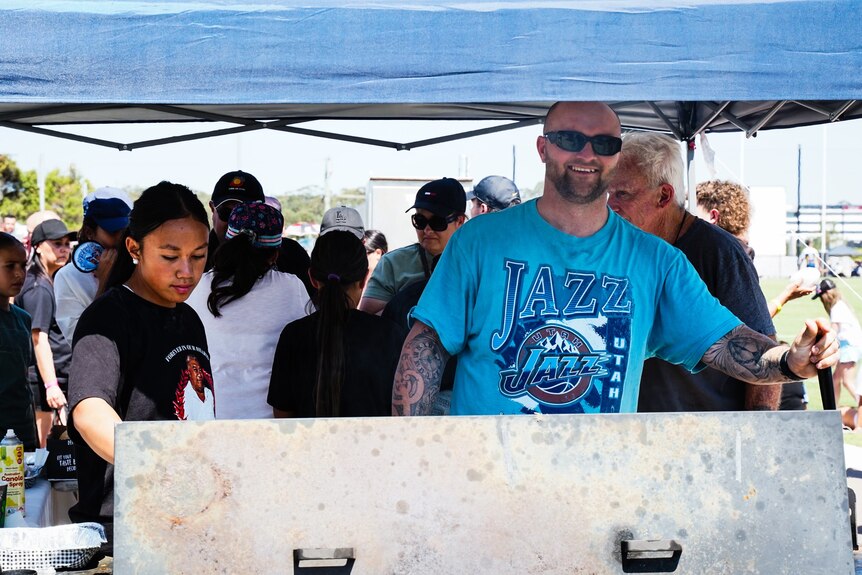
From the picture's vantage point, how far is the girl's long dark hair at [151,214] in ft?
7.99

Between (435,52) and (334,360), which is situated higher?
(435,52)

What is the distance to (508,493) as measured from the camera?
5.46 feet

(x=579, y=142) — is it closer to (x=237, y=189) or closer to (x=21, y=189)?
(x=237, y=189)

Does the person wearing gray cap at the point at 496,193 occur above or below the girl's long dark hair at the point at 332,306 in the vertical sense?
above

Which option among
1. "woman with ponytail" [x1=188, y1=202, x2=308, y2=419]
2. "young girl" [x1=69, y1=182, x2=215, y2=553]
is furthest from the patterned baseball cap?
"young girl" [x1=69, y1=182, x2=215, y2=553]

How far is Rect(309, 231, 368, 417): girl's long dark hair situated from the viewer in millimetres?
3180

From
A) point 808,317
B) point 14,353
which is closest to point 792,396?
point 14,353

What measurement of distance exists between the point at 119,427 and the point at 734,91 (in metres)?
1.51

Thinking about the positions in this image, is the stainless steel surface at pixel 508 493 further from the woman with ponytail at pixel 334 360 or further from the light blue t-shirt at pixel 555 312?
the woman with ponytail at pixel 334 360

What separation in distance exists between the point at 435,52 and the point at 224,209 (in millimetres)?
2521

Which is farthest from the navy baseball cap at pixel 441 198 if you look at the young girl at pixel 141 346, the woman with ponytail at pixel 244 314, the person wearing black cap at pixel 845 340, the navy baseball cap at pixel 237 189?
the person wearing black cap at pixel 845 340

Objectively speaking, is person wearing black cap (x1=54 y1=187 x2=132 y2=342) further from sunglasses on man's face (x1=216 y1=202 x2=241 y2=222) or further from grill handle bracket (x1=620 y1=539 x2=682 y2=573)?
grill handle bracket (x1=620 y1=539 x2=682 y2=573)

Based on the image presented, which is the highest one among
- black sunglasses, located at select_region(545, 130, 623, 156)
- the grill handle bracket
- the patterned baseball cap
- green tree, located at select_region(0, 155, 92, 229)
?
green tree, located at select_region(0, 155, 92, 229)

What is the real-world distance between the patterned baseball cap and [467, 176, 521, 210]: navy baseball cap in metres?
1.74
